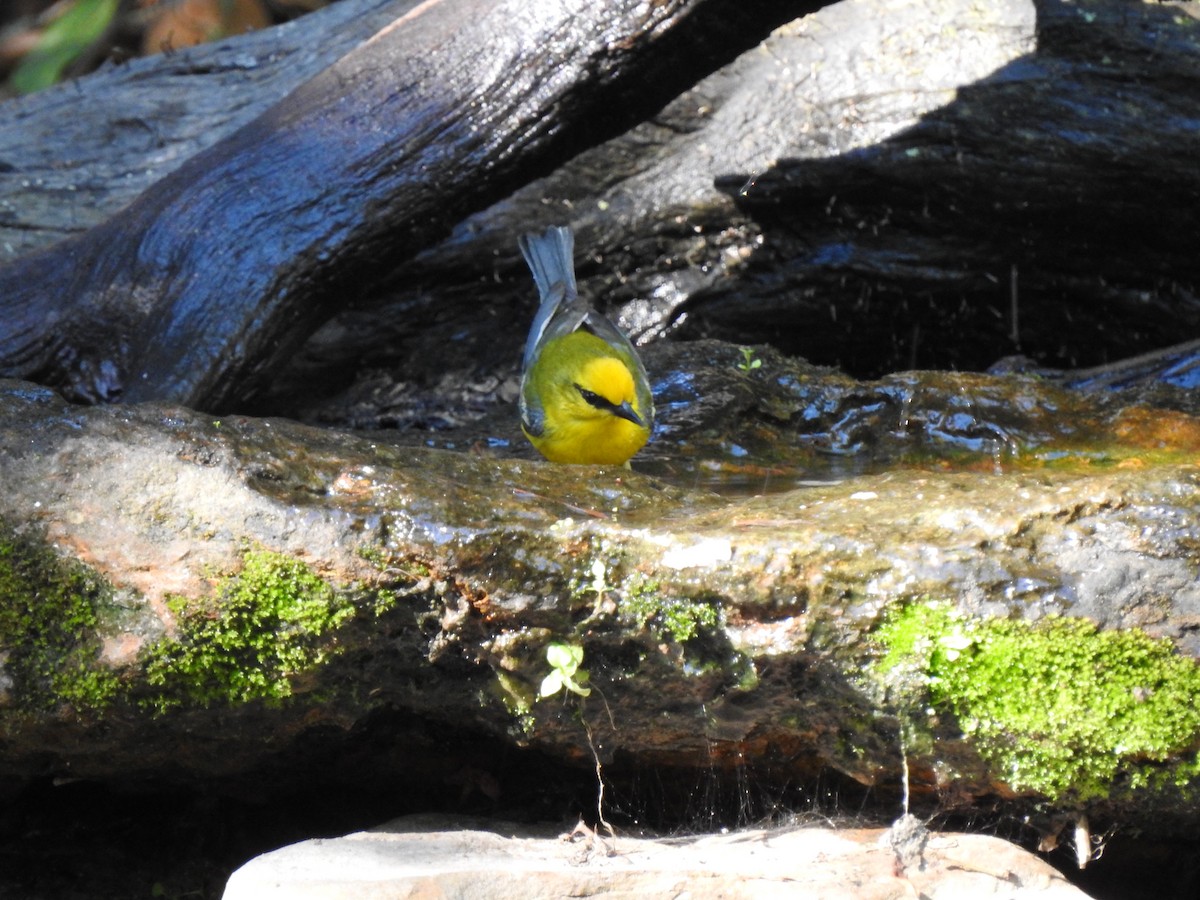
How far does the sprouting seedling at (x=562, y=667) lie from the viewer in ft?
8.71

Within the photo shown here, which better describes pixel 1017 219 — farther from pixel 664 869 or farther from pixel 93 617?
pixel 93 617

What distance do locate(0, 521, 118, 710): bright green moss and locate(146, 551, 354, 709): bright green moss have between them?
143mm

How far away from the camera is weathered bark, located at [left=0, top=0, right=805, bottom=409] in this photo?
186 inches

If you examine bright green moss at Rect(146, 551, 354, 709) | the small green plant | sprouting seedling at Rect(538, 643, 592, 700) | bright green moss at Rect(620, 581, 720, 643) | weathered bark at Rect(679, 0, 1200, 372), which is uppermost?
the small green plant

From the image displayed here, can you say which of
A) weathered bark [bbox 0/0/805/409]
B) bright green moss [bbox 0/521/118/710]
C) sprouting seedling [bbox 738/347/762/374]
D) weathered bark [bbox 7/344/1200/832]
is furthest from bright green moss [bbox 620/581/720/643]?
weathered bark [bbox 0/0/805/409]

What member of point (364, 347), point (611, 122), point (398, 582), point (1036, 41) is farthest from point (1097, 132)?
point (398, 582)

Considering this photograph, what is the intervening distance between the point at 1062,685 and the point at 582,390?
7.06 ft

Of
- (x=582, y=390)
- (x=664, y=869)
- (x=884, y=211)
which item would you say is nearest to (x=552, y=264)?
(x=582, y=390)

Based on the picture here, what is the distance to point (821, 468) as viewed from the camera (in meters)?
4.47

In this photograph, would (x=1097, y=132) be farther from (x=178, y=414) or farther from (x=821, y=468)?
(x=178, y=414)

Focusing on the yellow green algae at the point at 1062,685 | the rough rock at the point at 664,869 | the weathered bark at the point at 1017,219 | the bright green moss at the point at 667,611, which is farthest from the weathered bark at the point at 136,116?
the yellow green algae at the point at 1062,685

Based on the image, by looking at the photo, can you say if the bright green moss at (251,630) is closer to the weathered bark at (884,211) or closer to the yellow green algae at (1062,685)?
the yellow green algae at (1062,685)

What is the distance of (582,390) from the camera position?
434cm

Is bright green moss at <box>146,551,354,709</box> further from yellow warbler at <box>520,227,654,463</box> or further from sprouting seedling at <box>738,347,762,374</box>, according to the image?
sprouting seedling at <box>738,347,762,374</box>
